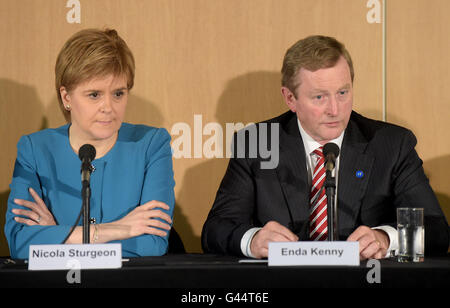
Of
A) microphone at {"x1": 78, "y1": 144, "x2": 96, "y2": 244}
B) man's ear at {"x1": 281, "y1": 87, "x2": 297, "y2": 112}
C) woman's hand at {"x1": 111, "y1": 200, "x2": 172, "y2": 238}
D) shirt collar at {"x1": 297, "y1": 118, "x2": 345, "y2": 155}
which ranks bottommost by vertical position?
woman's hand at {"x1": 111, "y1": 200, "x2": 172, "y2": 238}

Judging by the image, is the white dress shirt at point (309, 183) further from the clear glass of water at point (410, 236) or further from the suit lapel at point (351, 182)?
the clear glass of water at point (410, 236)

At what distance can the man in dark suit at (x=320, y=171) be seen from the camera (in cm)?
277

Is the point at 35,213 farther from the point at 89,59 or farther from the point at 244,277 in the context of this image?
the point at 244,277

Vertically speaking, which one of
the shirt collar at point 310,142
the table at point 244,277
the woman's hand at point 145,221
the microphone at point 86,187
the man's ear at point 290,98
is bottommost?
the table at point 244,277

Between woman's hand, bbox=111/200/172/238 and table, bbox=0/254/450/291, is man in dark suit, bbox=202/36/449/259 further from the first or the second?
table, bbox=0/254/450/291

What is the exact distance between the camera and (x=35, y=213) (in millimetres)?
2725

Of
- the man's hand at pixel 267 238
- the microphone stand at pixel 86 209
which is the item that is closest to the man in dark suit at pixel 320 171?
the man's hand at pixel 267 238

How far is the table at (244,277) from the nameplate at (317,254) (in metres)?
0.05

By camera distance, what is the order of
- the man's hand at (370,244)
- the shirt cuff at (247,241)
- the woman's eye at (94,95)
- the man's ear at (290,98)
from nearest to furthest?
1. the man's hand at (370,244)
2. the shirt cuff at (247,241)
3. the woman's eye at (94,95)
4. the man's ear at (290,98)

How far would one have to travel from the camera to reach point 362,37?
3598 millimetres

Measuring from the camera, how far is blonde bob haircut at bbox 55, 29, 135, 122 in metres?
2.81

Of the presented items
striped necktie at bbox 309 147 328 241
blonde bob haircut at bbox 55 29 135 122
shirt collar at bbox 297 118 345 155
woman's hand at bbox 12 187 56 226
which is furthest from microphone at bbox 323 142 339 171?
woman's hand at bbox 12 187 56 226

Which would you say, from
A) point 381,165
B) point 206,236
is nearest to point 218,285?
point 206,236

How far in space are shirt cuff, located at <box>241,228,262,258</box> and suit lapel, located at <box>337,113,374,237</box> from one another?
0.45 metres
